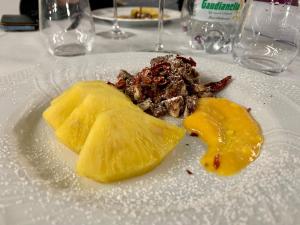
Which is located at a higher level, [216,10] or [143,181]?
[216,10]

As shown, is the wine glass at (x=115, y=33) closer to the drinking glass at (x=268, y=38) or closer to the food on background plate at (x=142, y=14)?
the food on background plate at (x=142, y=14)

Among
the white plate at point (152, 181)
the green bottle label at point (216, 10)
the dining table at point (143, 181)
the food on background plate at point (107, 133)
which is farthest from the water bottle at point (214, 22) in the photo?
the food on background plate at point (107, 133)

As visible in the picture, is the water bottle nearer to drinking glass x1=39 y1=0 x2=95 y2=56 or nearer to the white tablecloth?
the white tablecloth

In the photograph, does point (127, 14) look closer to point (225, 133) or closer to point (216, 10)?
point (216, 10)

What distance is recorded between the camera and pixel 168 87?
82 centimetres

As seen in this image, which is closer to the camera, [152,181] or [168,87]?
[152,181]

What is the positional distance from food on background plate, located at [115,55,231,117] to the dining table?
0.28 feet

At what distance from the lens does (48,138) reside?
2.19 feet

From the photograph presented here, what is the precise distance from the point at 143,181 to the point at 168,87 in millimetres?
329

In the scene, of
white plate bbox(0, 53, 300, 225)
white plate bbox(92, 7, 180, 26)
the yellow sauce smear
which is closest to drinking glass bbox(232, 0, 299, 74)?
white plate bbox(0, 53, 300, 225)

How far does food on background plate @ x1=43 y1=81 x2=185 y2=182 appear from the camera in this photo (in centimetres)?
53

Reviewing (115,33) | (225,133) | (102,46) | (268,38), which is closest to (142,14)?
(115,33)

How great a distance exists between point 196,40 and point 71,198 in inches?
34.4

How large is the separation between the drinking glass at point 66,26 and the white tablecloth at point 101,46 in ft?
0.14
